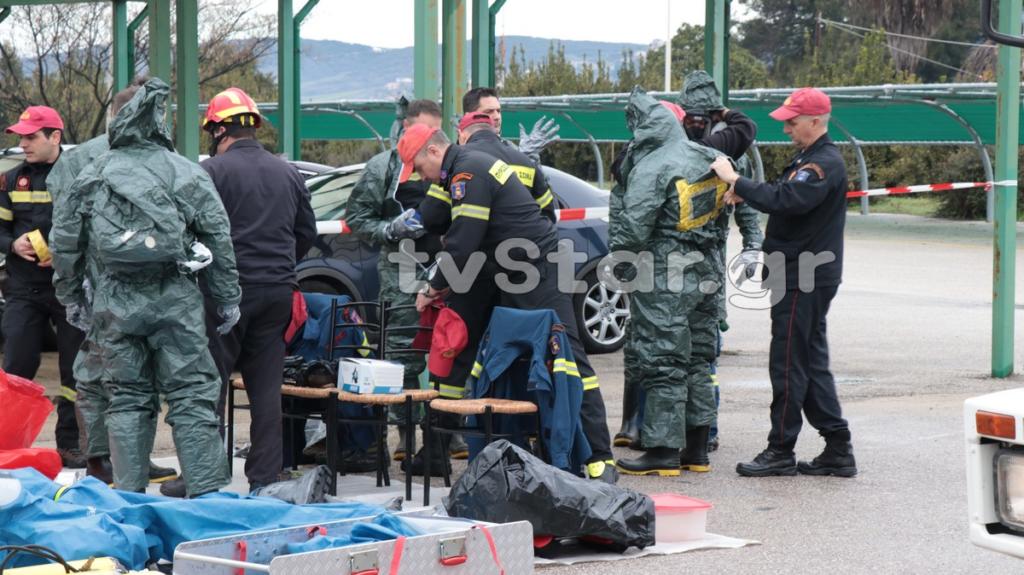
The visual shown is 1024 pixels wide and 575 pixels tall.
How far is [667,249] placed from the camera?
8.03 m

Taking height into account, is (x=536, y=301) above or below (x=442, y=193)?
below

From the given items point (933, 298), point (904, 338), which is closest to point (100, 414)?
point (904, 338)

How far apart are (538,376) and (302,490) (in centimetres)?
137

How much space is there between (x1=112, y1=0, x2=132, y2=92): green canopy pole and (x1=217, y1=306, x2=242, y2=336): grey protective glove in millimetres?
9033

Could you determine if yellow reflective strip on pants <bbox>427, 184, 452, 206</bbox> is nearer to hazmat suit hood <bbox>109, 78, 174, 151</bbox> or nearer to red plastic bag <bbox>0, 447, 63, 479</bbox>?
hazmat suit hood <bbox>109, 78, 174, 151</bbox>

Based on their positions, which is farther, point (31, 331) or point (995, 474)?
point (31, 331)

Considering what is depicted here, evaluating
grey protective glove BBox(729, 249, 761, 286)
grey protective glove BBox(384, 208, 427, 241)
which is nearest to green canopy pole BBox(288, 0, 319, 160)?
grey protective glove BBox(384, 208, 427, 241)

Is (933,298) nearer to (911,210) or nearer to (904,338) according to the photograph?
(904,338)

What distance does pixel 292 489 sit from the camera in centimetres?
641

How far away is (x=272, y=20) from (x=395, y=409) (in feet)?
80.2

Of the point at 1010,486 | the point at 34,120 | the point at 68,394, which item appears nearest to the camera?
the point at 1010,486

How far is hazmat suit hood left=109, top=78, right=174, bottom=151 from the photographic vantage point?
660cm

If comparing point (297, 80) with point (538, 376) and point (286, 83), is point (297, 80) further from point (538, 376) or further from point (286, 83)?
point (538, 376)

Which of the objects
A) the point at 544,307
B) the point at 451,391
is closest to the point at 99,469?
the point at 451,391
